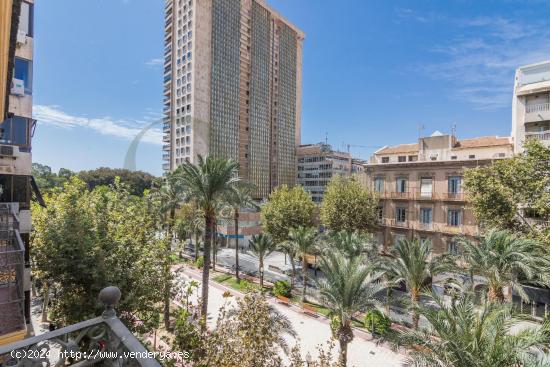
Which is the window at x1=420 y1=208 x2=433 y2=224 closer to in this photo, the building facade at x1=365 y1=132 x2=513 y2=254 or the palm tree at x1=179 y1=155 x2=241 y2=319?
the building facade at x1=365 y1=132 x2=513 y2=254

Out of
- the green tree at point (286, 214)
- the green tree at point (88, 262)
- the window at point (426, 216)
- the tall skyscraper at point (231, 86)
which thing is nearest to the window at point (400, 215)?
the window at point (426, 216)

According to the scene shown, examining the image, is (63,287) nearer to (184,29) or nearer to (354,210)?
(354,210)

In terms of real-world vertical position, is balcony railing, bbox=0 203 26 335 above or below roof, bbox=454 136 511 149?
below

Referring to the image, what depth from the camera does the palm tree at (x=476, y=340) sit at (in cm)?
654

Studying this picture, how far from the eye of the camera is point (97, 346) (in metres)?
3.32

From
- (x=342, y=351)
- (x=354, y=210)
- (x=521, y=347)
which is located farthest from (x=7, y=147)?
(x=354, y=210)

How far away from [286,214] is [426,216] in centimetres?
1352

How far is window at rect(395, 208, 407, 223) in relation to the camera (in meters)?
27.9

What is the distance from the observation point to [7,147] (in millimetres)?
9211

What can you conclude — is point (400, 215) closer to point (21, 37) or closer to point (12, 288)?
point (12, 288)

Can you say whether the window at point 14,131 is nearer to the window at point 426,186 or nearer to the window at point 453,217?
the window at point 426,186

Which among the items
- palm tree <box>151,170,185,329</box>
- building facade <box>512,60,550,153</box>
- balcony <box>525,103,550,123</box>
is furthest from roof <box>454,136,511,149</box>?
palm tree <box>151,170,185,329</box>

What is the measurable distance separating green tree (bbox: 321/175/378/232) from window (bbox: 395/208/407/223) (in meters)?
2.02

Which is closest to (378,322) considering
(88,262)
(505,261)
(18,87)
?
(505,261)
